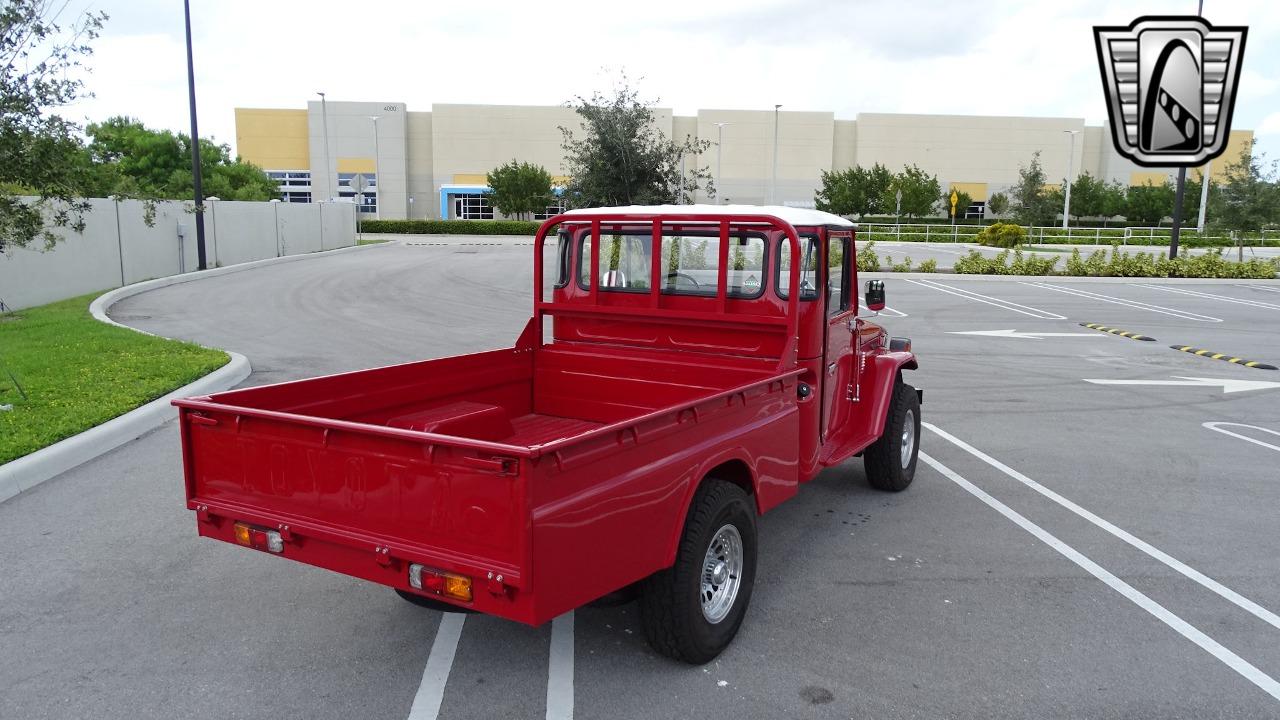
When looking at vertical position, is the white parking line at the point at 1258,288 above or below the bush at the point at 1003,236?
below

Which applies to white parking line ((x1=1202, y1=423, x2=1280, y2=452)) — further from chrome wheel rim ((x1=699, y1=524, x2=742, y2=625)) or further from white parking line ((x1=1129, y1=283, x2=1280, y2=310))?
white parking line ((x1=1129, y1=283, x2=1280, y2=310))

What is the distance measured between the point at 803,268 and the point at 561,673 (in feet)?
9.30

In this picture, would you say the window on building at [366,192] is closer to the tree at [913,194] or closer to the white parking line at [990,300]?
the tree at [913,194]

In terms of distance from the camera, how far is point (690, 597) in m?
4.00

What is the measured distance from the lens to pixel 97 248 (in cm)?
1916

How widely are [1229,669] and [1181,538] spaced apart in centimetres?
199

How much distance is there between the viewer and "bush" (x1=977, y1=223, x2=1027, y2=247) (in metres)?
40.3

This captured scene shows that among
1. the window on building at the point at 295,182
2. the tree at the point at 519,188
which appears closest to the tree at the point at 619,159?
the tree at the point at 519,188

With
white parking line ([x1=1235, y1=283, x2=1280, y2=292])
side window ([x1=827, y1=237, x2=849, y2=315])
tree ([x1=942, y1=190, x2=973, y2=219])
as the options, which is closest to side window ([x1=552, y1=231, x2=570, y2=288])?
side window ([x1=827, y1=237, x2=849, y2=315])

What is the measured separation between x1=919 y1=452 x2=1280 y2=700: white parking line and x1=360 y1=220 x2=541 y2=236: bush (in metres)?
44.8

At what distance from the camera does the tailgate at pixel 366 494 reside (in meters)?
3.32

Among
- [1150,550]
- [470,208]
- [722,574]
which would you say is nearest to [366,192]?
[470,208]

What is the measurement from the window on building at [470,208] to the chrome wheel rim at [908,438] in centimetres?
6061

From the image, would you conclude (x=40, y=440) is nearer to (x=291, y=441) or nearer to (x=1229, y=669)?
(x=291, y=441)
